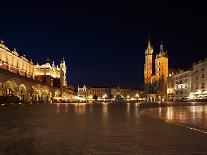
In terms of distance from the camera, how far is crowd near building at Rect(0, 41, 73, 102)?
61819 mm

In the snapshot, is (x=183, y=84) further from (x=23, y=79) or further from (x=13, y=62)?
(x=23, y=79)

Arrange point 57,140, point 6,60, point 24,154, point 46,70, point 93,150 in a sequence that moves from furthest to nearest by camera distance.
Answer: point 46,70 < point 6,60 < point 57,140 < point 93,150 < point 24,154

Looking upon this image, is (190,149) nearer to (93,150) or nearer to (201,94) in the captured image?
(93,150)

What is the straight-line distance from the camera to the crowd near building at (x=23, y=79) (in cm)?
6182

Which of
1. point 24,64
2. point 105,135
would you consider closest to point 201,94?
point 24,64

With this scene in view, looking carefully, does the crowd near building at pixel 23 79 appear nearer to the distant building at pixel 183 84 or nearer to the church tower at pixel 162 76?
the distant building at pixel 183 84

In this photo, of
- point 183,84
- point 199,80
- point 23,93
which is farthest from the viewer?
point 183,84

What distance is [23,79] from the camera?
69.8 m

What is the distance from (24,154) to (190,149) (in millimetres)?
4779

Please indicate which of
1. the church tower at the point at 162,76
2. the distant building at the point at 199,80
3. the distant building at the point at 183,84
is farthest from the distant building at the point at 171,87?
the distant building at the point at 199,80

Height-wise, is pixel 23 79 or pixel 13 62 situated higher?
pixel 13 62

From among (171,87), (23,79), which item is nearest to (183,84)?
(171,87)

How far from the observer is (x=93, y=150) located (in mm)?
8953

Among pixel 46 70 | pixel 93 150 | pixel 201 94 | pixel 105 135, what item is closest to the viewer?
pixel 93 150
